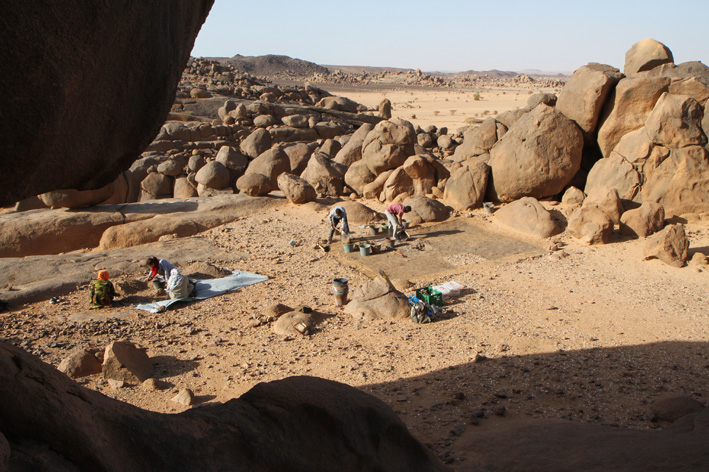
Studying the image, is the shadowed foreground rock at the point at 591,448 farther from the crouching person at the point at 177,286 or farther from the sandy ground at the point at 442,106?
the sandy ground at the point at 442,106

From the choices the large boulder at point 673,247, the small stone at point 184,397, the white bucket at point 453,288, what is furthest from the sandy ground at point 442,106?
the small stone at point 184,397

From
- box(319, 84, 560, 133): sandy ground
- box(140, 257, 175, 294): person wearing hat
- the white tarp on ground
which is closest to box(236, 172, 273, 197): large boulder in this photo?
the white tarp on ground

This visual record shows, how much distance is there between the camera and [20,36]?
2.14 m

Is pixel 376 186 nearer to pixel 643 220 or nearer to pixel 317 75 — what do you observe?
pixel 643 220

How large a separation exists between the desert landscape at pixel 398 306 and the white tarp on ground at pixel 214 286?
0.81 feet

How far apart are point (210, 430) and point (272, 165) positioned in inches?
537

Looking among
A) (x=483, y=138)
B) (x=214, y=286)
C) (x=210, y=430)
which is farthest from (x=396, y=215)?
(x=210, y=430)

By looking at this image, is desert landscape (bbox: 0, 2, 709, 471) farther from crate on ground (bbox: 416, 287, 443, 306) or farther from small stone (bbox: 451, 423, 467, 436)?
crate on ground (bbox: 416, 287, 443, 306)

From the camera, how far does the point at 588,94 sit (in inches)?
500

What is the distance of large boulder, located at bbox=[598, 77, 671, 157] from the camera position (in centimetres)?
1209

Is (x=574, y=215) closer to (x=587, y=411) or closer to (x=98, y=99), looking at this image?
(x=587, y=411)

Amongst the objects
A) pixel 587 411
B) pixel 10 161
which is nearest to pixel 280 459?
pixel 10 161

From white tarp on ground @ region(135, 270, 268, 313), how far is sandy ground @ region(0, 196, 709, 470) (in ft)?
0.61

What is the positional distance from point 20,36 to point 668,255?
9925 mm
